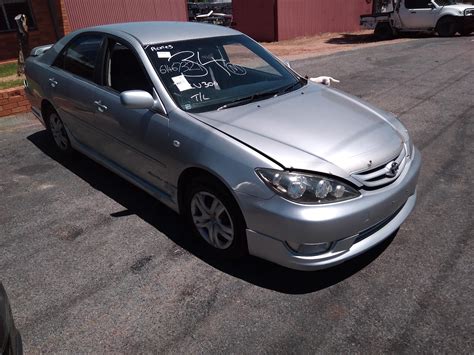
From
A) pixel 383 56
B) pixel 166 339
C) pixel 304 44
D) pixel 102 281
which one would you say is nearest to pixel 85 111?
pixel 102 281

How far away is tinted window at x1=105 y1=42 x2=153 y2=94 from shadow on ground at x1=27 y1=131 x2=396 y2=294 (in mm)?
1092

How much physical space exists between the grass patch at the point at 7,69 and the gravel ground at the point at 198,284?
25.9 feet

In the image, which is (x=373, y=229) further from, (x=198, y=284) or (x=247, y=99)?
(x=247, y=99)

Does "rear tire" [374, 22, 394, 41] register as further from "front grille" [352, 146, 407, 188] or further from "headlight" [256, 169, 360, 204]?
"headlight" [256, 169, 360, 204]

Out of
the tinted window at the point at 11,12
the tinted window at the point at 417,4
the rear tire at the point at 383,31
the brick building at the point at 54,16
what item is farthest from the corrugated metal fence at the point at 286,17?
the tinted window at the point at 11,12

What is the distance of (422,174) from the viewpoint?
4516 mm

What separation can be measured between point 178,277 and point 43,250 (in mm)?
1236

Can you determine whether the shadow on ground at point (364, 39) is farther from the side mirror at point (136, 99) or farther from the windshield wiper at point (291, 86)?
the side mirror at point (136, 99)

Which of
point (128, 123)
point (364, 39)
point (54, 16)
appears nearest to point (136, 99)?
point (128, 123)

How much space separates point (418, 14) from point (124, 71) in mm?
16513

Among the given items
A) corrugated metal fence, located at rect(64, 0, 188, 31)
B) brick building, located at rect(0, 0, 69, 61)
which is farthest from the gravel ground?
corrugated metal fence, located at rect(64, 0, 188, 31)

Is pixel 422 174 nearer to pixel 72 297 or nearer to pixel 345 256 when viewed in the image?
pixel 345 256

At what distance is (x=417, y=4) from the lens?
55.5ft

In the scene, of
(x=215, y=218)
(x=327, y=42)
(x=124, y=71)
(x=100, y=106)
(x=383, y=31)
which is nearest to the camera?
(x=215, y=218)
